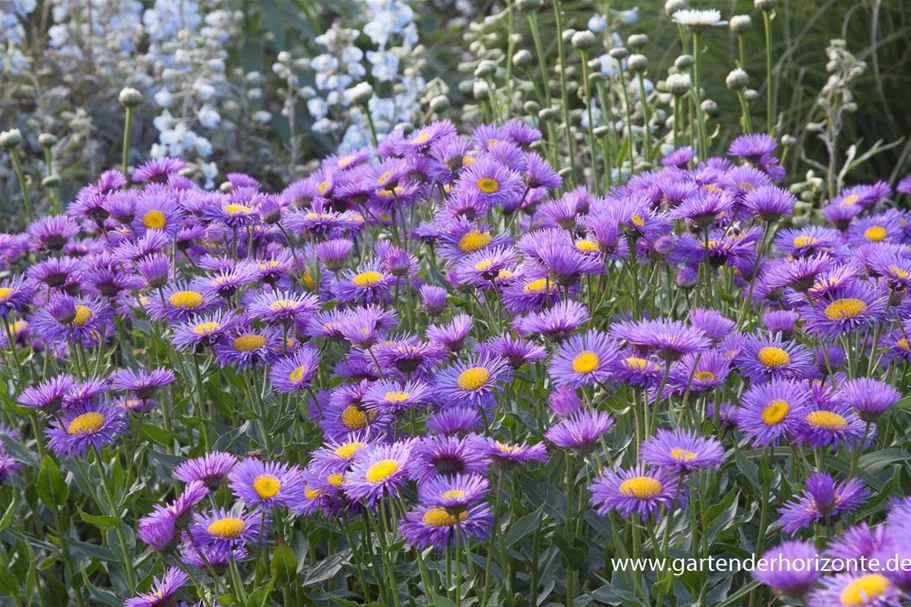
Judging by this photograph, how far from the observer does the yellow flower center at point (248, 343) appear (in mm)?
1635

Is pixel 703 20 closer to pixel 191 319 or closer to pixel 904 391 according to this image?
pixel 904 391

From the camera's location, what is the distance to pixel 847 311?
1536 millimetres

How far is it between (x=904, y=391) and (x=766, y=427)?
0.73m

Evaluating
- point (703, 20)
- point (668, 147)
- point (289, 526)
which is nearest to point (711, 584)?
point (289, 526)

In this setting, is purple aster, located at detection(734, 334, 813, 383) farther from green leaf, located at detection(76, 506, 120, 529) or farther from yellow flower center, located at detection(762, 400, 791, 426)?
green leaf, located at detection(76, 506, 120, 529)

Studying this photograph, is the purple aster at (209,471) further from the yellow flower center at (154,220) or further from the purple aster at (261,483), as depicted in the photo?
the yellow flower center at (154,220)

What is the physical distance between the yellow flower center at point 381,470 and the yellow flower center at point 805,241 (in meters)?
0.94

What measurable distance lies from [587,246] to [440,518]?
604 mm

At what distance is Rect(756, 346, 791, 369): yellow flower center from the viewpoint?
148 centimetres

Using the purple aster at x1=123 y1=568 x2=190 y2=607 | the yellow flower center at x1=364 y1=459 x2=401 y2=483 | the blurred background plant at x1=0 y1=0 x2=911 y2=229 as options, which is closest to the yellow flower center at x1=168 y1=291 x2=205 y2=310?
the purple aster at x1=123 y1=568 x2=190 y2=607

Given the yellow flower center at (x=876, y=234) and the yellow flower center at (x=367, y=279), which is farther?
the yellow flower center at (x=876, y=234)

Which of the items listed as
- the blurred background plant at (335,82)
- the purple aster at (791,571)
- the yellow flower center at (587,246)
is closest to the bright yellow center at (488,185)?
the yellow flower center at (587,246)

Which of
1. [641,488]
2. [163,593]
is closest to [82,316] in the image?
[163,593]

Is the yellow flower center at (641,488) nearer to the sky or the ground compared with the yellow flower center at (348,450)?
nearer to the sky
